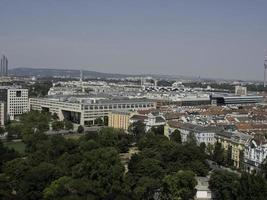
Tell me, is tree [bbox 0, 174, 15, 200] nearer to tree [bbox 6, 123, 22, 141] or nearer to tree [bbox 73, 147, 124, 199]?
tree [bbox 73, 147, 124, 199]

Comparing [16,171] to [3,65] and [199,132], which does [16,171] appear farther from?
[3,65]

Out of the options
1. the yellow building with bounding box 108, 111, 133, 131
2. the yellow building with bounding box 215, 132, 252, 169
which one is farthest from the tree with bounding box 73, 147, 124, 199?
the yellow building with bounding box 108, 111, 133, 131

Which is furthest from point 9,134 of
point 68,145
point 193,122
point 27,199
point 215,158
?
point 27,199

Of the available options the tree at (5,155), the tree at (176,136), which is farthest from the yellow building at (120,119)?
the tree at (5,155)

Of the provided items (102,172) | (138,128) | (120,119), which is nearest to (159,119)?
(138,128)

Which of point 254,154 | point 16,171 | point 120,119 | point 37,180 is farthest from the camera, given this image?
point 120,119

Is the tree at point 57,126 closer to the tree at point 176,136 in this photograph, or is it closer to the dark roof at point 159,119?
the dark roof at point 159,119

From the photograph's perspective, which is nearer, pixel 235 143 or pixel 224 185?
pixel 224 185

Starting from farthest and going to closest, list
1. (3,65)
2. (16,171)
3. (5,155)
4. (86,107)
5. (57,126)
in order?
(3,65)
(86,107)
(57,126)
(5,155)
(16,171)
